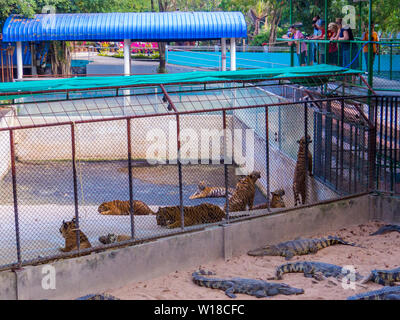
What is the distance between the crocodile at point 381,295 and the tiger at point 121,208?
6070 mm

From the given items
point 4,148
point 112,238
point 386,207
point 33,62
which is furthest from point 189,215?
point 33,62

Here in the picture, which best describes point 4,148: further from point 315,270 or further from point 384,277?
point 384,277

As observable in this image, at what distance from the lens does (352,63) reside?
16188 millimetres

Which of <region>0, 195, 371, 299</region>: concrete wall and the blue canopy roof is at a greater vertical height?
the blue canopy roof

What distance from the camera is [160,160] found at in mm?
23203

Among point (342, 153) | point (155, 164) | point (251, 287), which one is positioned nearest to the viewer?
point (251, 287)

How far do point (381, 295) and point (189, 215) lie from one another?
4.44 m

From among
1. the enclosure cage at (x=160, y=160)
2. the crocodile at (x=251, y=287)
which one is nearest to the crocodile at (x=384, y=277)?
the crocodile at (x=251, y=287)

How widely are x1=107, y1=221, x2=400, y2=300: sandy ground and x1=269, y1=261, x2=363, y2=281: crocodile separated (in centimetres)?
10

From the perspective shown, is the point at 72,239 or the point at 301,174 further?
the point at 301,174

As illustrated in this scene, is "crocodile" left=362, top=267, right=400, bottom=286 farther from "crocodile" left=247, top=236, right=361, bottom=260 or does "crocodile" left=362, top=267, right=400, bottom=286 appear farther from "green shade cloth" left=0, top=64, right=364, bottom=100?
"green shade cloth" left=0, top=64, right=364, bottom=100

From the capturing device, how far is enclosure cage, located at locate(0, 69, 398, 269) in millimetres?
10680

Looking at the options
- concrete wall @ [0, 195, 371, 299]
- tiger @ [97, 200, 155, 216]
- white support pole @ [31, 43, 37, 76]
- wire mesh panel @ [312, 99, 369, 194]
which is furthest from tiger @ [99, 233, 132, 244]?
white support pole @ [31, 43, 37, 76]
